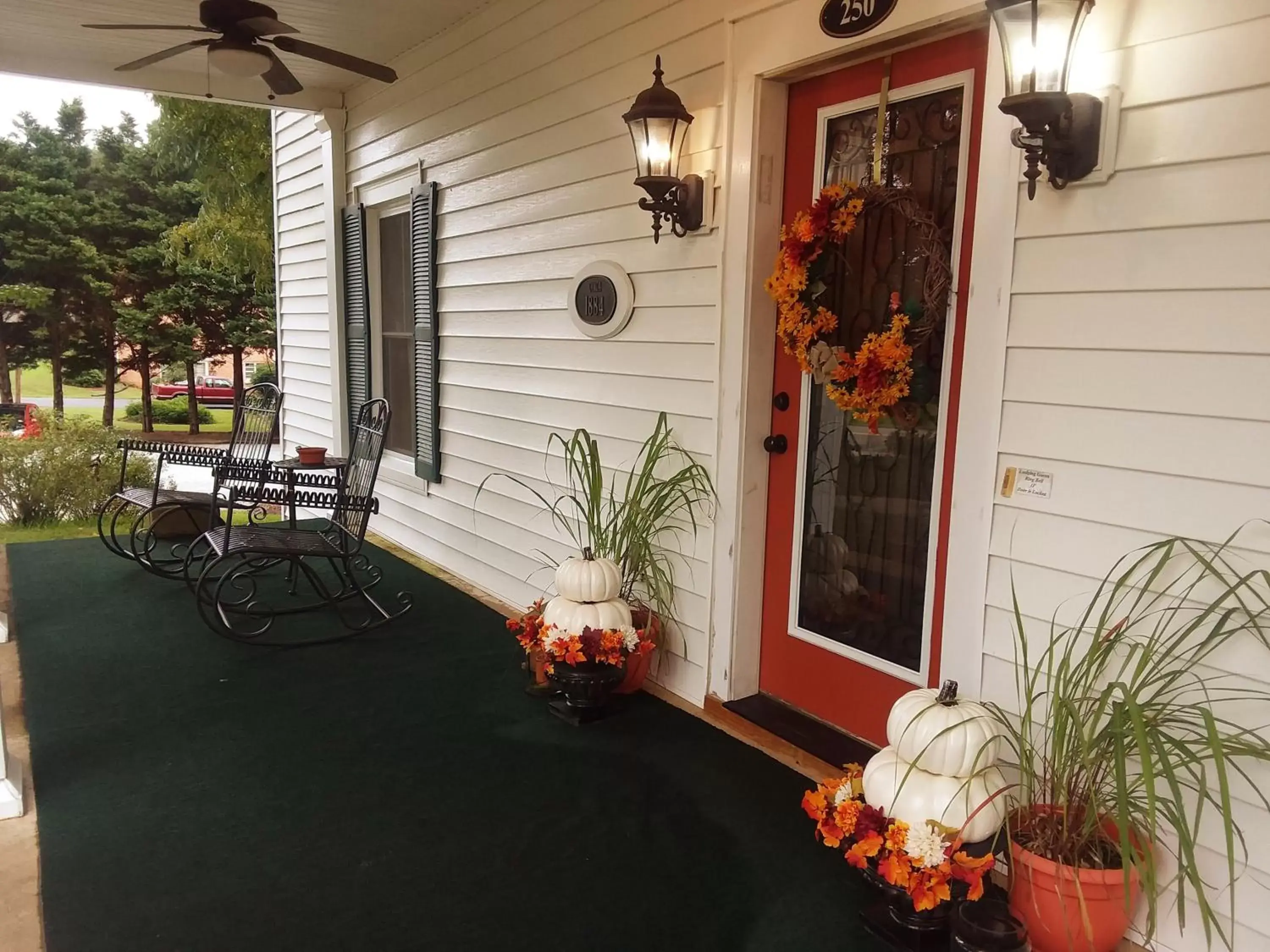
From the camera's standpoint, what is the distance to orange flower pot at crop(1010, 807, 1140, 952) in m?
1.80

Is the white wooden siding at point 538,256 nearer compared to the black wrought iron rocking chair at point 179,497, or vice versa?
the white wooden siding at point 538,256

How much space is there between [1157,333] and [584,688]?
6.47 feet

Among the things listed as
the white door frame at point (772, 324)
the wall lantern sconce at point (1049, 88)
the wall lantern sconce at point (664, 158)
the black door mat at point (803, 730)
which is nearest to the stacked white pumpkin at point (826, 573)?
the white door frame at point (772, 324)

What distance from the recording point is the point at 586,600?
3.06 meters

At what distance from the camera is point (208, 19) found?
3.34 metres

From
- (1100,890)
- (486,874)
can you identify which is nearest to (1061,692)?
(1100,890)

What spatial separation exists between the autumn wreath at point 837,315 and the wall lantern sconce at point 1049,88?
0.46 metres

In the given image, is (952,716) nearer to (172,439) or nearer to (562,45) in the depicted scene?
(562,45)

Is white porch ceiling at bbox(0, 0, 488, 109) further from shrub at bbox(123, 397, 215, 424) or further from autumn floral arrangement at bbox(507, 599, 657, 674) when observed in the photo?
shrub at bbox(123, 397, 215, 424)

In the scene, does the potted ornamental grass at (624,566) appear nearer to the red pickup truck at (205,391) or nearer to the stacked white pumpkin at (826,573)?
the stacked white pumpkin at (826,573)

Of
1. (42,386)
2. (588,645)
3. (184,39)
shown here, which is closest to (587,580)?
(588,645)

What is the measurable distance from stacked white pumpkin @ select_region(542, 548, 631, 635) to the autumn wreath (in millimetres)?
965

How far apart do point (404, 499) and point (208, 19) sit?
9.47ft

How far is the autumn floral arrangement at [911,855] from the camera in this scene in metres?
1.88
